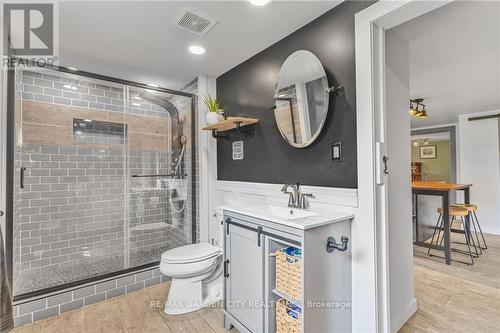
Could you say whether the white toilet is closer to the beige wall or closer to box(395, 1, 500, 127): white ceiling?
box(395, 1, 500, 127): white ceiling

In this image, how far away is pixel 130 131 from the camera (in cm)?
294

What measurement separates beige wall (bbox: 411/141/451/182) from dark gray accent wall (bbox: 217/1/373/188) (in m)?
7.53

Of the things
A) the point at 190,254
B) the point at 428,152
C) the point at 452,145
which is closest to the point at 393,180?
the point at 190,254

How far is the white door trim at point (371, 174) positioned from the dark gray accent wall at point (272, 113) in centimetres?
7

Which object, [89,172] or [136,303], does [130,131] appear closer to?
[89,172]

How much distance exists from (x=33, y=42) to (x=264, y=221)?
2344mm

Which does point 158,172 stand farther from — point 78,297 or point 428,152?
point 428,152

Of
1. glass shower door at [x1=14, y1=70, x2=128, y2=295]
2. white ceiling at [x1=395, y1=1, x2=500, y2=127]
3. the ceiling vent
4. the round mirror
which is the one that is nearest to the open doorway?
white ceiling at [x1=395, y1=1, x2=500, y2=127]

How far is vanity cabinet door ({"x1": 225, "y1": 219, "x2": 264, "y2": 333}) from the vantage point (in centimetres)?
156

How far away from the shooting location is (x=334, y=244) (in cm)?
145

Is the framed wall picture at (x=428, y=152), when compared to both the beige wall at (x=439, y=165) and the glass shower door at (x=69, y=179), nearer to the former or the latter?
the beige wall at (x=439, y=165)

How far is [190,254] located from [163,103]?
6.34 ft

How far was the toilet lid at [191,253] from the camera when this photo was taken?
209 cm

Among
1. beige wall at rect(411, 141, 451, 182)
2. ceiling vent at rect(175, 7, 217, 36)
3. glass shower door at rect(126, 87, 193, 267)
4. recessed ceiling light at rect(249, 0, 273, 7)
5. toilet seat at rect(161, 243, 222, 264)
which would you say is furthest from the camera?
beige wall at rect(411, 141, 451, 182)
